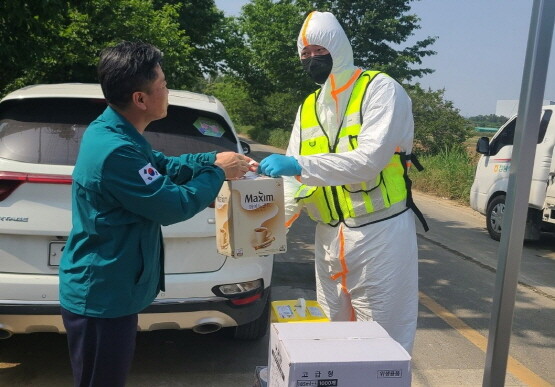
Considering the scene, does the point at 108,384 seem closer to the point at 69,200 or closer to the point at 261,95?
the point at 69,200

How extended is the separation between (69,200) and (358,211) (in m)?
1.48

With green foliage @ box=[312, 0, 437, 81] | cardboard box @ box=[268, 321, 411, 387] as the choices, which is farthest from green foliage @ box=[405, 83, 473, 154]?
cardboard box @ box=[268, 321, 411, 387]

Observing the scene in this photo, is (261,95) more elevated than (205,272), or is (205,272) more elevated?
(261,95)

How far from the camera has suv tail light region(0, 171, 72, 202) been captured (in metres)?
2.81

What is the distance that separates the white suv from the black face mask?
0.96 m

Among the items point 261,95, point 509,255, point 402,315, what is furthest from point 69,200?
point 261,95

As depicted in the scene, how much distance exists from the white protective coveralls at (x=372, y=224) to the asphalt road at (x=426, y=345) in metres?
1.20

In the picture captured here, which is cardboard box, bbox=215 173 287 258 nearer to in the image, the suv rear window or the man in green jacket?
the man in green jacket

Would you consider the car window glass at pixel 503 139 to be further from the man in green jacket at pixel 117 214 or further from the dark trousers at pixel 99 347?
the dark trousers at pixel 99 347

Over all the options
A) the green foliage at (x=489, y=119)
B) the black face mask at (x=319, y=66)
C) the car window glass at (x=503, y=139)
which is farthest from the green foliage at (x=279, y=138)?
the black face mask at (x=319, y=66)

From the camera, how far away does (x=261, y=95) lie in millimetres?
34125

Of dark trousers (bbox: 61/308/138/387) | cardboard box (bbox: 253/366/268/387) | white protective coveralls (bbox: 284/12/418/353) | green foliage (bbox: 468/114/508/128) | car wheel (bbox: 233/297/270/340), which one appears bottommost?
car wheel (bbox: 233/297/270/340)

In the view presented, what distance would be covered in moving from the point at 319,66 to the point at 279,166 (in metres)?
0.60

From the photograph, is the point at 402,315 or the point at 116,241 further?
the point at 402,315
